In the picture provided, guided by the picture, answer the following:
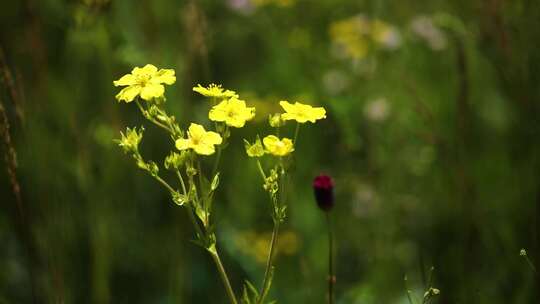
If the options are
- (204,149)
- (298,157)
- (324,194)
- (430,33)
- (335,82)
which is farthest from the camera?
(430,33)

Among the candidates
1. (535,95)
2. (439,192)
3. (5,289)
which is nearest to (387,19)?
(439,192)

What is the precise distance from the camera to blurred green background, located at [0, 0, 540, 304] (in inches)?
89.0

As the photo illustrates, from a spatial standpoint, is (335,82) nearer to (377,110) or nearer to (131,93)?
(377,110)

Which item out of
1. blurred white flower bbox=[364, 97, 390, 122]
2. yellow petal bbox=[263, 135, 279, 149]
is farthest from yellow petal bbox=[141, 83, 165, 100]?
blurred white flower bbox=[364, 97, 390, 122]

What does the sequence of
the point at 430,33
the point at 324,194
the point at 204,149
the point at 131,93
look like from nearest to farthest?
1. the point at 204,149
2. the point at 131,93
3. the point at 324,194
4. the point at 430,33

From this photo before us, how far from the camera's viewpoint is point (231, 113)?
56.1 inches

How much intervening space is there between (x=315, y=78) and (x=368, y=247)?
0.94 meters

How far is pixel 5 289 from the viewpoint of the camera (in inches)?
90.8

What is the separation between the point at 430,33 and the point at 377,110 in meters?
0.69

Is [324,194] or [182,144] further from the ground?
[182,144]

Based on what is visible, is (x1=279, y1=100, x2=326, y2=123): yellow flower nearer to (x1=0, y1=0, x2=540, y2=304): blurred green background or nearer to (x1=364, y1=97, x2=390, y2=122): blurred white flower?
(x1=0, y1=0, x2=540, y2=304): blurred green background

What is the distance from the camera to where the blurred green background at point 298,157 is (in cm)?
226

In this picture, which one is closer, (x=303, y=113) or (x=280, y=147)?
(x=280, y=147)

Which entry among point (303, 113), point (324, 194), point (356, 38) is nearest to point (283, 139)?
point (303, 113)
